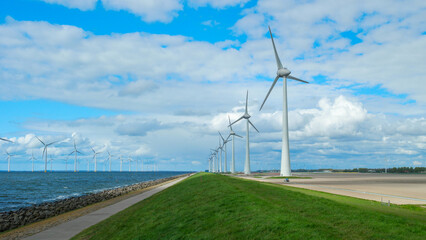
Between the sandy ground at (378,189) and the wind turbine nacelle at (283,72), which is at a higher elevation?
the wind turbine nacelle at (283,72)

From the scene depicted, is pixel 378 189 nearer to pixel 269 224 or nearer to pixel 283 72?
pixel 269 224

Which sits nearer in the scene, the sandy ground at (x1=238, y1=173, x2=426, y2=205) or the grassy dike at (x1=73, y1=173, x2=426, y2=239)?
the grassy dike at (x1=73, y1=173, x2=426, y2=239)

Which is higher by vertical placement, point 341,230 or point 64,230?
point 341,230

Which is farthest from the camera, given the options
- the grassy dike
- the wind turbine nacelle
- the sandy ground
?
the wind turbine nacelle

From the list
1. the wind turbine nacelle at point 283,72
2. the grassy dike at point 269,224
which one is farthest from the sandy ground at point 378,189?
the wind turbine nacelle at point 283,72

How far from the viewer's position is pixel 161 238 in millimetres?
15016

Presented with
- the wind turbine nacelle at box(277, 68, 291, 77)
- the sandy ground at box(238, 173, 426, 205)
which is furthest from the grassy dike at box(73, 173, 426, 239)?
the wind turbine nacelle at box(277, 68, 291, 77)

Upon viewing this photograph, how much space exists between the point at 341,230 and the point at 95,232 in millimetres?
13761

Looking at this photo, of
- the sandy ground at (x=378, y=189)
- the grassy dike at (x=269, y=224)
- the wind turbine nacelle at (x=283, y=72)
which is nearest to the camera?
the grassy dike at (x=269, y=224)

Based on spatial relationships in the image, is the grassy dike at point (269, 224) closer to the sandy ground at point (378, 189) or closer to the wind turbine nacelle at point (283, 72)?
the sandy ground at point (378, 189)

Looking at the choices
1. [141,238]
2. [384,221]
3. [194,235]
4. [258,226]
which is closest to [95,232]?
[141,238]

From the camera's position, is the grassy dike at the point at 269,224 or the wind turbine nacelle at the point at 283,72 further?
the wind turbine nacelle at the point at 283,72

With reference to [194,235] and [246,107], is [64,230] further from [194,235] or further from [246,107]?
[246,107]

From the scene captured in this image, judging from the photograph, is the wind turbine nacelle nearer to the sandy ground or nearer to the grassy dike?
the sandy ground
